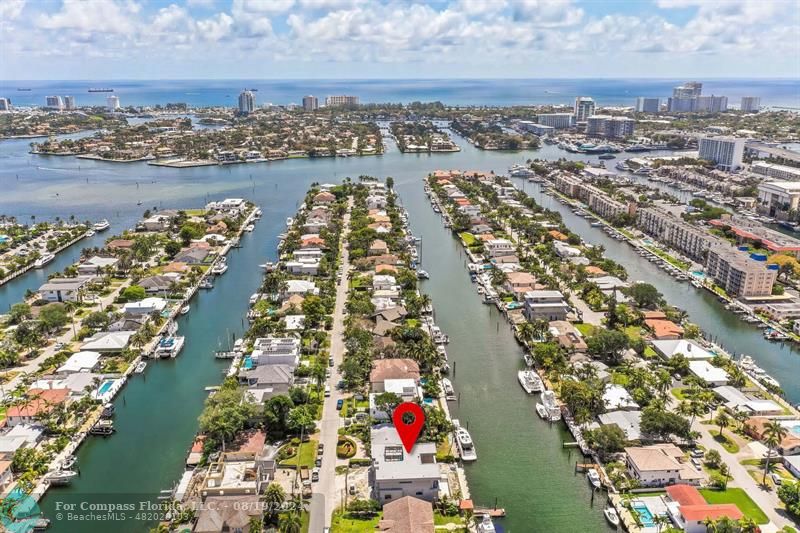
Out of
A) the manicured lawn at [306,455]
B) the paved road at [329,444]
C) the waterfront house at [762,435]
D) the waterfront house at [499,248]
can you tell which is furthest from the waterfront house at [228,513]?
the waterfront house at [499,248]

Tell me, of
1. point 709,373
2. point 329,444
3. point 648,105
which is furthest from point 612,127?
point 329,444

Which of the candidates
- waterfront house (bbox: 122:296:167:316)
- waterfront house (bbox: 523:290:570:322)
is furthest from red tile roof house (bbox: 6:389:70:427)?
waterfront house (bbox: 523:290:570:322)

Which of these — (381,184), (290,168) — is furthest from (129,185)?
(381,184)

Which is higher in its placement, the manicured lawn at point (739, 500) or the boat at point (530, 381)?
the boat at point (530, 381)

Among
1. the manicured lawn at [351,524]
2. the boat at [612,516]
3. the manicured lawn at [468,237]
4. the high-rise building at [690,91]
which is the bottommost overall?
the boat at [612,516]

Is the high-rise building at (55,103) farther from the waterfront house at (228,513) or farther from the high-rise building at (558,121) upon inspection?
the waterfront house at (228,513)

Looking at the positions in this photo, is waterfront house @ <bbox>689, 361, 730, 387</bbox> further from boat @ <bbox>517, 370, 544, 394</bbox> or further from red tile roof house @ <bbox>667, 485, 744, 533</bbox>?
red tile roof house @ <bbox>667, 485, 744, 533</bbox>

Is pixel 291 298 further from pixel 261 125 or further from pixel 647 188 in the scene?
pixel 261 125
